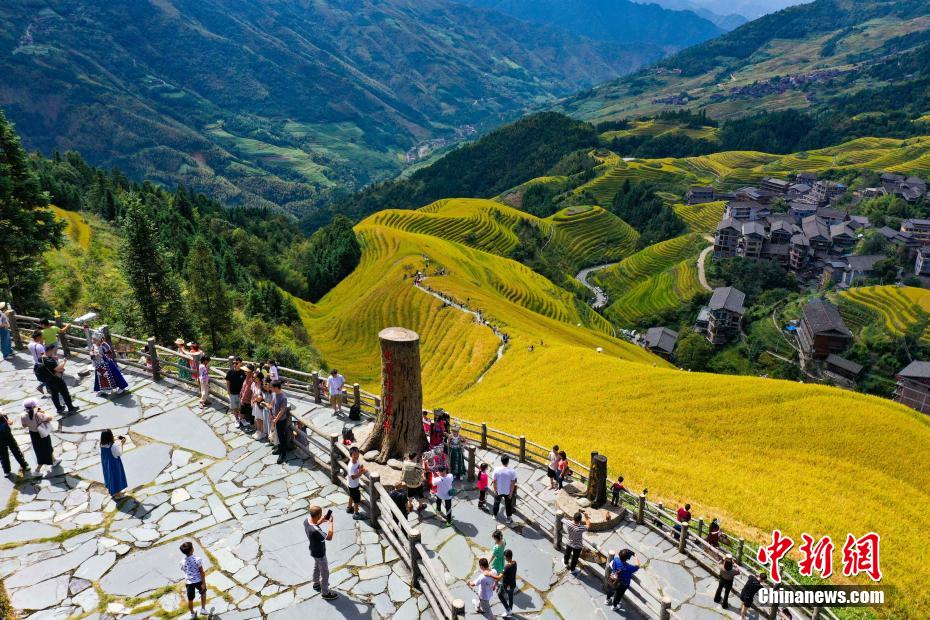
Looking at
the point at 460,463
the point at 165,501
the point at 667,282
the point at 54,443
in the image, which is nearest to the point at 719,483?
the point at 460,463

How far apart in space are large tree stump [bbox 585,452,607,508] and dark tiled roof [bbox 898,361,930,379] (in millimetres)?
90313

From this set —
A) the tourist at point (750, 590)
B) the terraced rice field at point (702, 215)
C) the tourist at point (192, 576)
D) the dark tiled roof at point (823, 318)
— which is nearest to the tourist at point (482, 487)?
the tourist at point (750, 590)

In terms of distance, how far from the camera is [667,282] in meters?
147

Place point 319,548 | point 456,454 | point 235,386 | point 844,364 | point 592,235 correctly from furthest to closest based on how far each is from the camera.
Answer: point 592,235
point 844,364
point 235,386
point 456,454
point 319,548

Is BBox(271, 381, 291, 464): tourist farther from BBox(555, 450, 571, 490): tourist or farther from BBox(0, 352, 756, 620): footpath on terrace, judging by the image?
BBox(555, 450, 571, 490): tourist

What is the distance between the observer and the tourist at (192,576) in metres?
12.5

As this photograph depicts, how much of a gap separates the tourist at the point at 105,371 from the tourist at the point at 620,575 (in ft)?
67.2

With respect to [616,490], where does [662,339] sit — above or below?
below

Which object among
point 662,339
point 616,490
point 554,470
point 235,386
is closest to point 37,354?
point 235,386

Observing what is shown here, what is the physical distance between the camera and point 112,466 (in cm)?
1590

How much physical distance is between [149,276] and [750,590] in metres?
46.7

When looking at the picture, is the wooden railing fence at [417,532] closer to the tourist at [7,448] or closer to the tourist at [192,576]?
the tourist at [192,576]

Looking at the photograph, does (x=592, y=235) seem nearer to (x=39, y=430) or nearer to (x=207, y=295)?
(x=207, y=295)

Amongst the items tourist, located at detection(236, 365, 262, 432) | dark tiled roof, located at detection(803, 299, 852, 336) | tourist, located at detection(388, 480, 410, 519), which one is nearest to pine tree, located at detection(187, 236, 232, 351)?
tourist, located at detection(236, 365, 262, 432)
